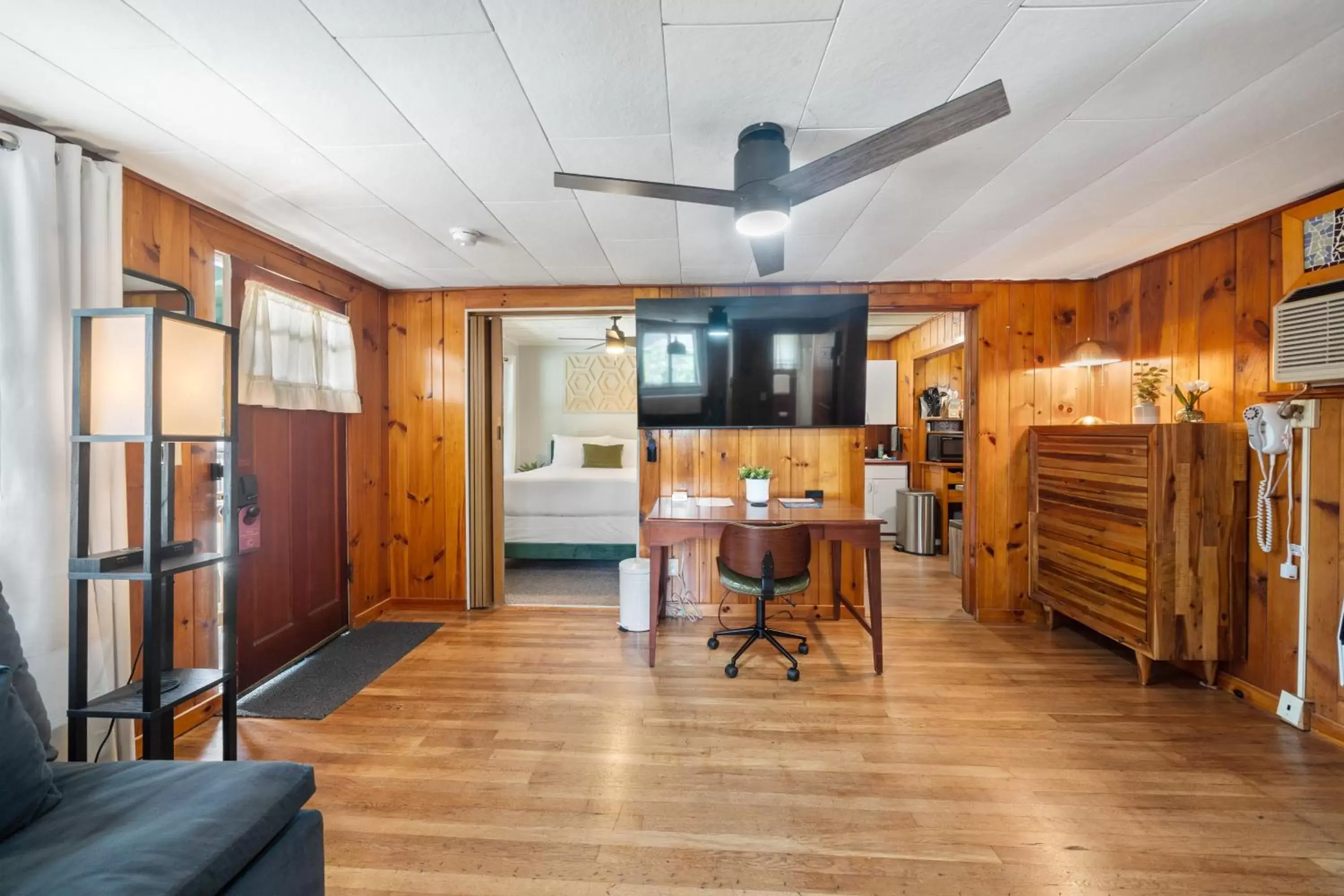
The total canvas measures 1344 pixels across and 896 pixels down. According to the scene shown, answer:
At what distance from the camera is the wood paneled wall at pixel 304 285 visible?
205cm

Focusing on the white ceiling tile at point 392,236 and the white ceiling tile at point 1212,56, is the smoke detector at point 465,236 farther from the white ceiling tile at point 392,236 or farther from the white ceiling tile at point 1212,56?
the white ceiling tile at point 1212,56

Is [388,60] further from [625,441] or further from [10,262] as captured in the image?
[625,441]

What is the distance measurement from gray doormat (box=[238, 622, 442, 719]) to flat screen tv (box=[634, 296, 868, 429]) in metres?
2.09

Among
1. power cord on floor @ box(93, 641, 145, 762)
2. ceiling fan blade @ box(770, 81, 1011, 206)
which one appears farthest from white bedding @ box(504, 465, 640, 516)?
ceiling fan blade @ box(770, 81, 1011, 206)

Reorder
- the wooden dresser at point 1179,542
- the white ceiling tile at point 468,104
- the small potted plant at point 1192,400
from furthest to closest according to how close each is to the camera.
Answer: the small potted plant at point 1192,400 < the wooden dresser at point 1179,542 < the white ceiling tile at point 468,104

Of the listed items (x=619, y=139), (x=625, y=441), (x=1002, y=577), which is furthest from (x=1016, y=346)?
(x=625, y=441)

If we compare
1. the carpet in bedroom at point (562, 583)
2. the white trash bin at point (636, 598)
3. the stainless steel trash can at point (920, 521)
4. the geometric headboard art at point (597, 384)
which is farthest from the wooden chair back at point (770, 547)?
the geometric headboard art at point (597, 384)

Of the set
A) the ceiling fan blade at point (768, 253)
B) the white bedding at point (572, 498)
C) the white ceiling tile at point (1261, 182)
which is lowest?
the white bedding at point (572, 498)

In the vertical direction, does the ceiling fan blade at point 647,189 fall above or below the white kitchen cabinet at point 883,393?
above

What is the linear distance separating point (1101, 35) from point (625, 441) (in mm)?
5454

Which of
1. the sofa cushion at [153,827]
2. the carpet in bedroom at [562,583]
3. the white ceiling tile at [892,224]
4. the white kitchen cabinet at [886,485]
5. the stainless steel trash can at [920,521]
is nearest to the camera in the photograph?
the sofa cushion at [153,827]

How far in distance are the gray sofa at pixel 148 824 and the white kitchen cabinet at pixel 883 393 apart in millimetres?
5655

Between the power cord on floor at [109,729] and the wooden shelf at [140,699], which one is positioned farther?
the power cord on floor at [109,729]

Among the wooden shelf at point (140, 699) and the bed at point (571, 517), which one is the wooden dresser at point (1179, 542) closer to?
the bed at point (571, 517)
